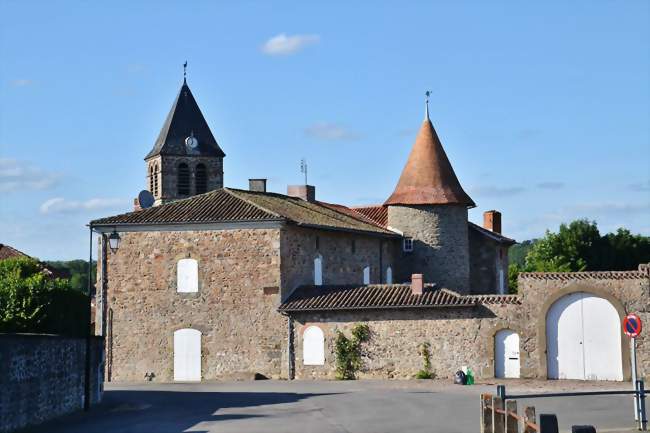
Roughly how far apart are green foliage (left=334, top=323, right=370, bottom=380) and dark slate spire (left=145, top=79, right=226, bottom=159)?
22640mm

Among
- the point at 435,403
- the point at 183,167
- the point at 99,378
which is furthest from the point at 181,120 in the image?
the point at 435,403

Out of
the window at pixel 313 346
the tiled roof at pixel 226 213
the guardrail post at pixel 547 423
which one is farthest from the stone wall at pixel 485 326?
the guardrail post at pixel 547 423

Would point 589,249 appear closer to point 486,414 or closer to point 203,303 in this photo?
point 203,303

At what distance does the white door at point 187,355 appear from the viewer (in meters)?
37.2

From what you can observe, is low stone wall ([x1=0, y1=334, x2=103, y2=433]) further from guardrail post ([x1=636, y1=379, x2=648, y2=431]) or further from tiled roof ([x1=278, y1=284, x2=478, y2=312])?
guardrail post ([x1=636, y1=379, x2=648, y2=431])

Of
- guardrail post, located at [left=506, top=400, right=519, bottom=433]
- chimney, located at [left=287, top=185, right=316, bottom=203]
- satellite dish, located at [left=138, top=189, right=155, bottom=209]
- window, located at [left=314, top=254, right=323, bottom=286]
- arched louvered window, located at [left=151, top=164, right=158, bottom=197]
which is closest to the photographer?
guardrail post, located at [left=506, top=400, right=519, bottom=433]

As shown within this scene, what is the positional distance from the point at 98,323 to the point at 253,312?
612 centimetres

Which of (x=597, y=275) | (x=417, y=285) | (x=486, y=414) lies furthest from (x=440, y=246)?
(x=486, y=414)

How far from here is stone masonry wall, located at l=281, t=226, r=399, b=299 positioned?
37250mm

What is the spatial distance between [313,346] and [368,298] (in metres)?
2.50

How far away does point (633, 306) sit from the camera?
1278 inches

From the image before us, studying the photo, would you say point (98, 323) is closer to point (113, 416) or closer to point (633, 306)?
point (113, 416)

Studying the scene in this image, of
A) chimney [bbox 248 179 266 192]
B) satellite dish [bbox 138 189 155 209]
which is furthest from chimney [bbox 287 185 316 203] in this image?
satellite dish [bbox 138 189 155 209]

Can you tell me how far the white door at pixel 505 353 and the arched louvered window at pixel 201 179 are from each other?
25036 millimetres
